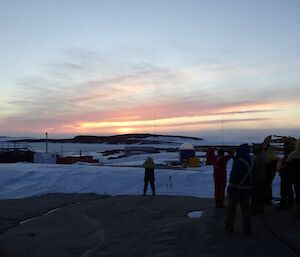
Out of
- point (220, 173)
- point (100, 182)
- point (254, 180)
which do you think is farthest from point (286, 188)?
point (100, 182)

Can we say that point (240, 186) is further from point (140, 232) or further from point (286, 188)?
point (286, 188)

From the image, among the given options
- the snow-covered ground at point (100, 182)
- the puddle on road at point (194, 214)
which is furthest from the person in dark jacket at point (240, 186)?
the snow-covered ground at point (100, 182)

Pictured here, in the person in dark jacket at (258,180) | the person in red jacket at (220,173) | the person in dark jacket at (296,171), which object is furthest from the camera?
the person in red jacket at (220,173)

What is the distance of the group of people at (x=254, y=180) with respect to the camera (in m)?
9.84

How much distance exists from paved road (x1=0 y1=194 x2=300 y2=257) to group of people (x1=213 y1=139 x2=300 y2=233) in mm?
379

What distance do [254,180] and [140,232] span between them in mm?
3002

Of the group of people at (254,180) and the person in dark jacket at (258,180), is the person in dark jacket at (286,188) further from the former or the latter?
the person in dark jacket at (258,180)

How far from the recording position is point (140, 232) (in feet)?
36.6

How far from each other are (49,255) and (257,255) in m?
3.84

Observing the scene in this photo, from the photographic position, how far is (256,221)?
1109 centimetres

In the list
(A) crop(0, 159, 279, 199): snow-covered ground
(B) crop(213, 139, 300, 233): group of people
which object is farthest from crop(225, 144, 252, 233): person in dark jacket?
(A) crop(0, 159, 279, 199): snow-covered ground

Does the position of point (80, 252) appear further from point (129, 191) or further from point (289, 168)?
point (129, 191)

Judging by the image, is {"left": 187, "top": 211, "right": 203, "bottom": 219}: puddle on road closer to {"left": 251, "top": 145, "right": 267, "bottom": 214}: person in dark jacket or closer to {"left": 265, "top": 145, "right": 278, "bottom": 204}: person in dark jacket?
{"left": 251, "top": 145, "right": 267, "bottom": 214}: person in dark jacket

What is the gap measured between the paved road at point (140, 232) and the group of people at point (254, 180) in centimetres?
38
